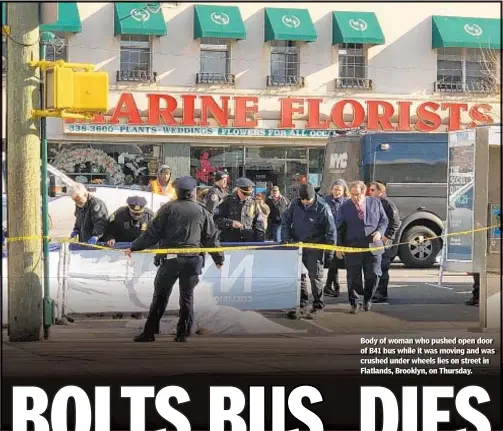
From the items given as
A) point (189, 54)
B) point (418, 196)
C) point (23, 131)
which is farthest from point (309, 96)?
point (418, 196)

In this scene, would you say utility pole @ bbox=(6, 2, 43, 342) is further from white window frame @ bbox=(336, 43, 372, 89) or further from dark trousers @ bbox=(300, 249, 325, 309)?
white window frame @ bbox=(336, 43, 372, 89)

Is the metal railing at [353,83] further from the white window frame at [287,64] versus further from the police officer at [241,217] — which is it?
the police officer at [241,217]

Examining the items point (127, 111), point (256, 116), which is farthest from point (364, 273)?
point (127, 111)

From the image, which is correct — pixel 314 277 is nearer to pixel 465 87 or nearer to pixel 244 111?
pixel 244 111

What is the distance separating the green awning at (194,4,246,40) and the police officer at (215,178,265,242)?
1.68 metres

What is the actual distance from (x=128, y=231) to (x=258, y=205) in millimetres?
1430

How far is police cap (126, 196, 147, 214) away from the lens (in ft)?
31.9

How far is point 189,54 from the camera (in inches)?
378

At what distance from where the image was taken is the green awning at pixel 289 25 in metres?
8.76

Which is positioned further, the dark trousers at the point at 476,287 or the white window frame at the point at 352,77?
the dark trousers at the point at 476,287

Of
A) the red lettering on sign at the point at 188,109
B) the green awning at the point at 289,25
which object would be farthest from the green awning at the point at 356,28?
the red lettering on sign at the point at 188,109

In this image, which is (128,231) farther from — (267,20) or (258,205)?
(267,20)

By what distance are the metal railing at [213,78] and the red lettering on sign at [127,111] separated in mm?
601

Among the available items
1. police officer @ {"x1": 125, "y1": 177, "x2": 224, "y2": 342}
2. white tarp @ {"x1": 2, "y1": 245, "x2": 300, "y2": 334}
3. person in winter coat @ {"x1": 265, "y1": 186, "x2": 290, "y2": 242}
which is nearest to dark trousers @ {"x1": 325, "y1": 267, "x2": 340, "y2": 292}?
white tarp @ {"x1": 2, "y1": 245, "x2": 300, "y2": 334}
